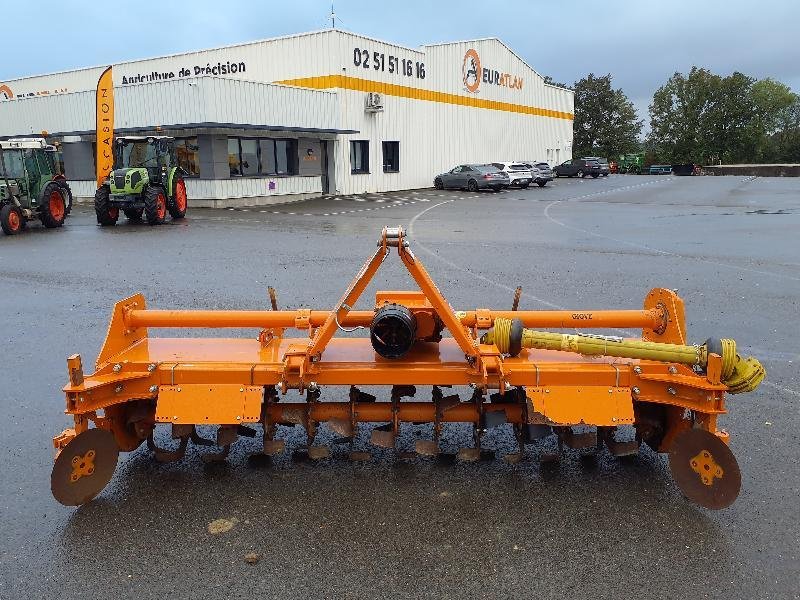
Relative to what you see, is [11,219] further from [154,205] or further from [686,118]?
[686,118]

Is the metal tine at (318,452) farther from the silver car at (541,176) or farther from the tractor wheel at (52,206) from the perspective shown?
the silver car at (541,176)

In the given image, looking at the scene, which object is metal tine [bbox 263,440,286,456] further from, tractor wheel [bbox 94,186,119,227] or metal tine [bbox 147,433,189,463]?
tractor wheel [bbox 94,186,119,227]

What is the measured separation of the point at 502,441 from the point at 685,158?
8855 centimetres

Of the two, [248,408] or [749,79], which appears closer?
[248,408]

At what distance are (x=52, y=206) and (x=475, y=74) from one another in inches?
1147

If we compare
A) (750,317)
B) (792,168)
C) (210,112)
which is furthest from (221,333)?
(792,168)

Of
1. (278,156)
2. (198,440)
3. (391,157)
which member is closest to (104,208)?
(278,156)

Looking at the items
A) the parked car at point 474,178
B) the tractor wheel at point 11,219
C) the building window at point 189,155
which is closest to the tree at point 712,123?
the parked car at point 474,178

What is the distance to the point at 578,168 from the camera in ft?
167

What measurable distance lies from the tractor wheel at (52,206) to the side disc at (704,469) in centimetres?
1874

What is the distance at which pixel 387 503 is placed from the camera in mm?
3668

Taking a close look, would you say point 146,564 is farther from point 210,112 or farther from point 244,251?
point 210,112

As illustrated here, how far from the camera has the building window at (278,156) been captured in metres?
27.7

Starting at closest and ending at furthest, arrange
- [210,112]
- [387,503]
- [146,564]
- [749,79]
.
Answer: [146,564], [387,503], [210,112], [749,79]
